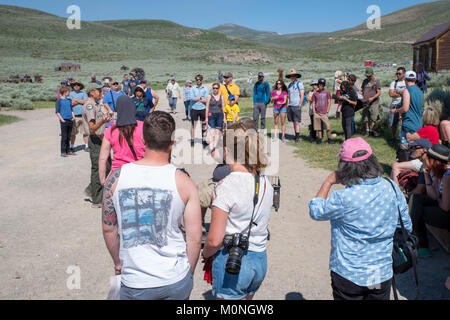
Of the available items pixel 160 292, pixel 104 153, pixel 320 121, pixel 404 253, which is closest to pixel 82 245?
pixel 104 153

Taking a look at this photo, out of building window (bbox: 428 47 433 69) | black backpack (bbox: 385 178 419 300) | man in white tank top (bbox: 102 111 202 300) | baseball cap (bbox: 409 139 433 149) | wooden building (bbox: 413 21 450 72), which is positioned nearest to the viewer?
man in white tank top (bbox: 102 111 202 300)

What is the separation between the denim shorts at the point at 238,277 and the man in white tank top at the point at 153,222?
0.32 meters

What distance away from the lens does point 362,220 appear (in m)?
2.61

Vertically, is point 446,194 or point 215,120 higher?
point 215,120

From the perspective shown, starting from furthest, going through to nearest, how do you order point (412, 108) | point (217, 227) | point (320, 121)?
1. point (320, 121)
2. point (412, 108)
3. point (217, 227)

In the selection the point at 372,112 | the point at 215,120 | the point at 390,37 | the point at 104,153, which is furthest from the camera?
the point at 390,37

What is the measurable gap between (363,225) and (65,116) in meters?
9.03

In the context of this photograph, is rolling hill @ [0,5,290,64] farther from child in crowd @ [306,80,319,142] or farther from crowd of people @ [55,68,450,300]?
crowd of people @ [55,68,450,300]

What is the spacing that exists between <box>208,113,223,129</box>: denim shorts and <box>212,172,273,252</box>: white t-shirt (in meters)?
7.37

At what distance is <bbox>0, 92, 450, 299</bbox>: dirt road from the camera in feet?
13.4

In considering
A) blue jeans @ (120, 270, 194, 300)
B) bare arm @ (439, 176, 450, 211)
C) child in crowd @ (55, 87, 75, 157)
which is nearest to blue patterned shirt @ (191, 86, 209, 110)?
child in crowd @ (55, 87, 75, 157)

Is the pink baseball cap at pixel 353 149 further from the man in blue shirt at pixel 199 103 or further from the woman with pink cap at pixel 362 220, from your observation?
the man in blue shirt at pixel 199 103

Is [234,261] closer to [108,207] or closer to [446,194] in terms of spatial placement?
[108,207]
